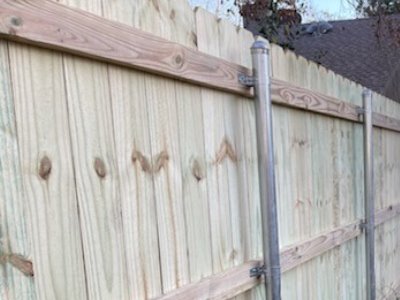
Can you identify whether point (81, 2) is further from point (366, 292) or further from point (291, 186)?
point (366, 292)

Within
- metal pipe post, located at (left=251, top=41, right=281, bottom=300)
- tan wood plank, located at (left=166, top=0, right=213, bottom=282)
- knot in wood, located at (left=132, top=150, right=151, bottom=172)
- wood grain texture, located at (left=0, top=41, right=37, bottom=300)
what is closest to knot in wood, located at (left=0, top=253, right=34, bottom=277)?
wood grain texture, located at (left=0, top=41, right=37, bottom=300)

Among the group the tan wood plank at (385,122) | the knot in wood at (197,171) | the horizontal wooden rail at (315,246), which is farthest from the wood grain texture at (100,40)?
the tan wood plank at (385,122)

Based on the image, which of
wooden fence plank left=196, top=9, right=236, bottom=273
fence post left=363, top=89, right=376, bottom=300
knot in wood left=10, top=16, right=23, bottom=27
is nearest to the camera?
knot in wood left=10, top=16, right=23, bottom=27

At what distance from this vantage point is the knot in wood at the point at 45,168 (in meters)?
0.98

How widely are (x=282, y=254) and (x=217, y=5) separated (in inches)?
185

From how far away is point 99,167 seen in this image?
1125 mm

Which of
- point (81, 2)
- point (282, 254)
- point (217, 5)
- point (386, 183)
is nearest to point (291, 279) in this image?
point (282, 254)

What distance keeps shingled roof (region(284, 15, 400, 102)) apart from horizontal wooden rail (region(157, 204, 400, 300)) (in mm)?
5641

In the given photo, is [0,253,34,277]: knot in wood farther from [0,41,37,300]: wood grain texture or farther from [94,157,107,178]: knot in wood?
[94,157,107,178]: knot in wood

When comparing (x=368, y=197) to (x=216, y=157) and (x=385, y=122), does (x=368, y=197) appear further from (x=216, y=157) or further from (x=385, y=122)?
(x=216, y=157)

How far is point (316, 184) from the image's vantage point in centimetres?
235

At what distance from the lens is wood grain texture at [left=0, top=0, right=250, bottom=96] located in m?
0.92

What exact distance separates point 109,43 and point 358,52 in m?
8.05

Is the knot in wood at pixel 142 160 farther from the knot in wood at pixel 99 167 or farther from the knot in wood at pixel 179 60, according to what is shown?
the knot in wood at pixel 179 60
